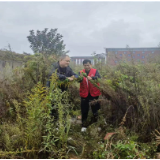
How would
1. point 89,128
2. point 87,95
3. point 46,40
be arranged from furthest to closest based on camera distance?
point 46,40 < point 87,95 < point 89,128

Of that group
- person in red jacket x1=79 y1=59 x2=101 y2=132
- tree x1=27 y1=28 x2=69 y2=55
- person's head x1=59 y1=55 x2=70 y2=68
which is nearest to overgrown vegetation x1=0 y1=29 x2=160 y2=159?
person in red jacket x1=79 y1=59 x2=101 y2=132

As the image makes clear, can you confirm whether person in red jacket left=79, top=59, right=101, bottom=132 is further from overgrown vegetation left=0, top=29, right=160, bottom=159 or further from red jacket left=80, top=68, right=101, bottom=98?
overgrown vegetation left=0, top=29, right=160, bottom=159

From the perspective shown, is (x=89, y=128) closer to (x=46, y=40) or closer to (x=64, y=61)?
(x=64, y=61)

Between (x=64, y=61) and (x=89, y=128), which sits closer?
(x=89, y=128)

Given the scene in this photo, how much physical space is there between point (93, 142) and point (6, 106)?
213 centimetres

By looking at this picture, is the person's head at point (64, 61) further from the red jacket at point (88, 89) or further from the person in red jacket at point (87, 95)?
the red jacket at point (88, 89)

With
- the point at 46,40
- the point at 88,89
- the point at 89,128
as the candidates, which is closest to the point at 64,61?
the point at 88,89

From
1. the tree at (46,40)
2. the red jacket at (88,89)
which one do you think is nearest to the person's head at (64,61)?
the red jacket at (88,89)

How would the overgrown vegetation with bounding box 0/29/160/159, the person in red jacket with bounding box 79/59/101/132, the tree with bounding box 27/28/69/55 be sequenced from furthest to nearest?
the tree with bounding box 27/28/69/55 < the person in red jacket with bounding box 79/59/101/132 < the overgrown vegetation with bounding box 0/29/160/159

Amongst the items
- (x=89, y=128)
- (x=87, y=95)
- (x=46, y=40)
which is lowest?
(x=89, y=128)

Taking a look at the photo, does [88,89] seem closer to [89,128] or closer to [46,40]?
[89,128]

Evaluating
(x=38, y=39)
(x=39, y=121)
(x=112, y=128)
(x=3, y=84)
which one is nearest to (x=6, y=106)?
(x=3, y=84)

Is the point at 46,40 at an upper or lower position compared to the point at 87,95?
upper

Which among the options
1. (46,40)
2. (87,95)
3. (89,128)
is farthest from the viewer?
(46,40)
